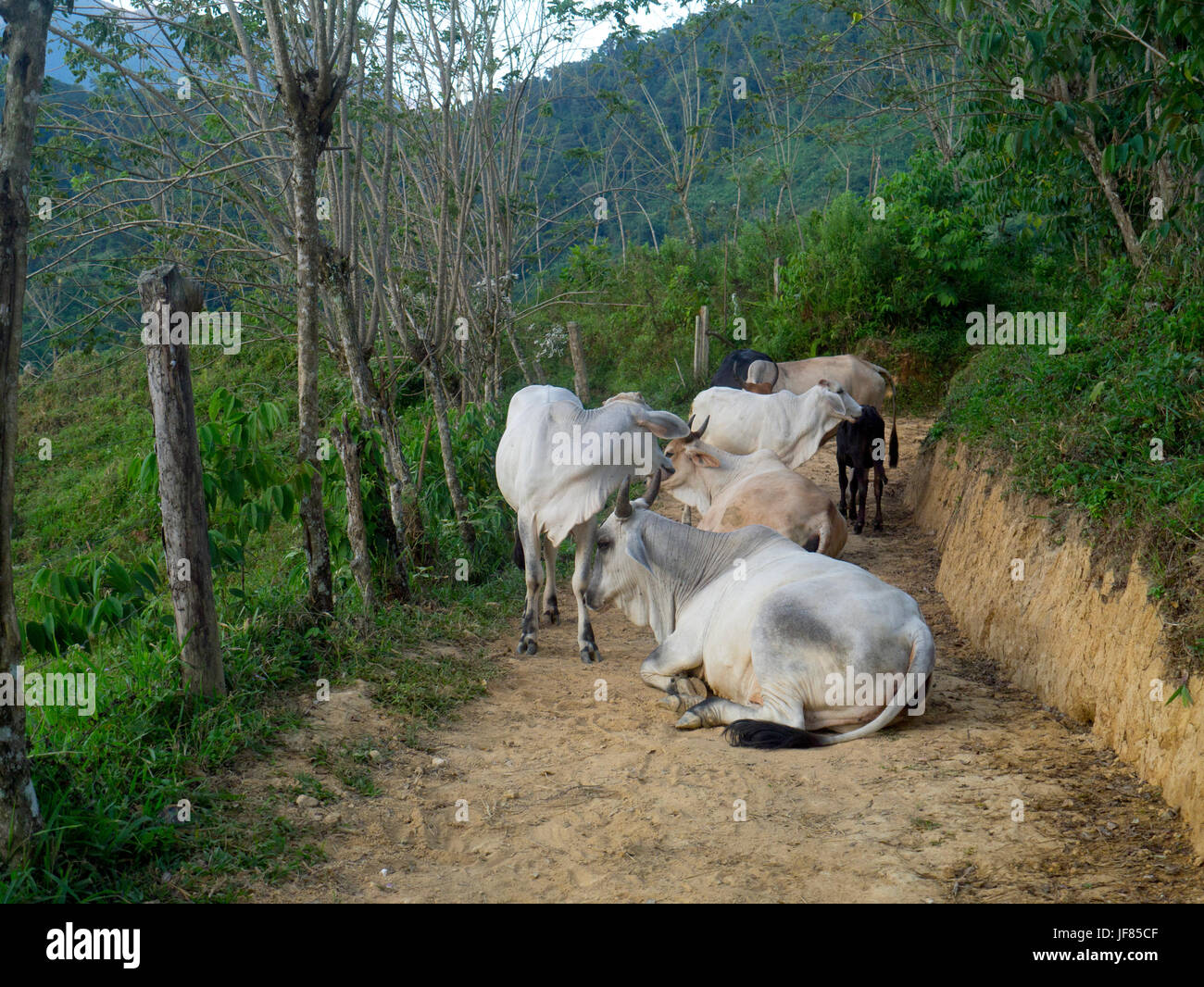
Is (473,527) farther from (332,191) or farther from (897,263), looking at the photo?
(897,263)

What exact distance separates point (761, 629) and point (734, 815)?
43.8 inches

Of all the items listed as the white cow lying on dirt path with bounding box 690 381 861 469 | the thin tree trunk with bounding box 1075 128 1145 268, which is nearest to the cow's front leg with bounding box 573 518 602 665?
the white cow lying on dirt path with bounding box 690 381 861 469

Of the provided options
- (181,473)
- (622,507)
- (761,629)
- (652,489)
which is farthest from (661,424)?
(181,473)

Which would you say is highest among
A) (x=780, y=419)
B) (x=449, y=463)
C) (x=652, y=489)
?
(x=780, y=419)

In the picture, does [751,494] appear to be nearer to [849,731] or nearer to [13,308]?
[849,731]

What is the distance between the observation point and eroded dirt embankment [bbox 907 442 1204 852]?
387cm

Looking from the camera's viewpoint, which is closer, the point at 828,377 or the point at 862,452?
the point at 862,452

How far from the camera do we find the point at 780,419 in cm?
970

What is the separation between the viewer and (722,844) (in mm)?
3826

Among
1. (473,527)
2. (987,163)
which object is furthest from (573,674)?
(987,163)

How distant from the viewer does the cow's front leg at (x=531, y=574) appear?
6.78 meters

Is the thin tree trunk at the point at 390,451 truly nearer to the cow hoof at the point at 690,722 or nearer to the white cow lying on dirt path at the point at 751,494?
the white cow lying on dirt path at the point at 751,494

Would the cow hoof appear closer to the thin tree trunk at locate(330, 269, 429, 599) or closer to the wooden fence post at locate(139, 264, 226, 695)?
the wooden fence post at locate(139, 264, 226, 695)

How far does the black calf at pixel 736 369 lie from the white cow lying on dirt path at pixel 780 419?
8.05 ft
